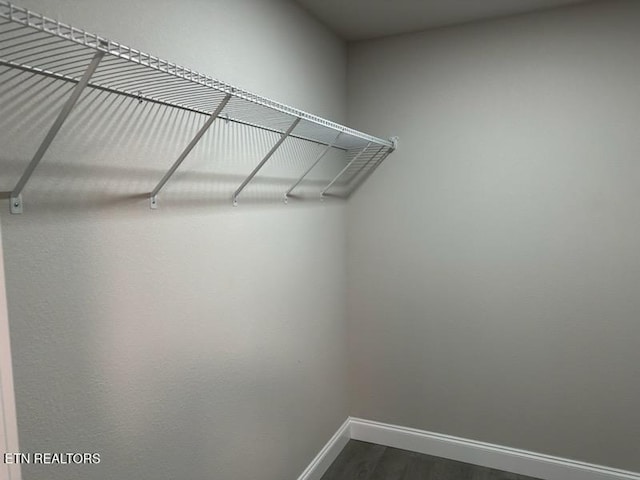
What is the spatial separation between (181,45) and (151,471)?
1.30 meters

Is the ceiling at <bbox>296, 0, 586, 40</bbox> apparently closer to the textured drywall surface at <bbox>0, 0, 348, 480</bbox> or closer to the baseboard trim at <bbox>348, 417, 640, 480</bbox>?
the textured drywall surface at <bbox>0, 0, 348, 480</bbox>

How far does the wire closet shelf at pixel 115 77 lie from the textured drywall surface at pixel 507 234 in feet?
2.86

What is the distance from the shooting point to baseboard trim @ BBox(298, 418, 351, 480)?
87.7 inches

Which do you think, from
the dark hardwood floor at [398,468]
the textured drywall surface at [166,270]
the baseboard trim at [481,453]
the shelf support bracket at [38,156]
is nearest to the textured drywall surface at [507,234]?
the baseboard trim at [481,453]

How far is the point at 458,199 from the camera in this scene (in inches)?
93.8

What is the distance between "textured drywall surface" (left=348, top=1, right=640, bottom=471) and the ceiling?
0.28 feet

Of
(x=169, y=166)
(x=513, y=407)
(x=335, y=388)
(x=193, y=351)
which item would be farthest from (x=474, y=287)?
(x=169, y=166)

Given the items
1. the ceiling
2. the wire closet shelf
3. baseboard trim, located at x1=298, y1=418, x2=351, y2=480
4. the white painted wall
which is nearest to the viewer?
the wire closet shelf

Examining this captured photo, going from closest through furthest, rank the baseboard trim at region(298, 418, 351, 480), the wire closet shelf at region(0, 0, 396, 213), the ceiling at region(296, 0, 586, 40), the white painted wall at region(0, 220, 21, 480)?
the wire closet shelf at region(0, 0, 396, 213) < the white painted wall at region(0, 220, 21, 480) < the ceiling at region(296, 0, 586, 40) < the baseboard trim at region(298, 418, 351, 480)

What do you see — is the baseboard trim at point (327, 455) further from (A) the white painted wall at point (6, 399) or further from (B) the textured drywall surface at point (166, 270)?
(A) the white painted wall at point (6, 399)

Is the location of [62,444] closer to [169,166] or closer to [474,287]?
[169,166]

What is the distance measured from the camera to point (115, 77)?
1.07 meters

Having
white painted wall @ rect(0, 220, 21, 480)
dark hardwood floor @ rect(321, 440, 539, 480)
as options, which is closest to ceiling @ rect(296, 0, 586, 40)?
white painted wall @ rect(0, 220, 21, 480)

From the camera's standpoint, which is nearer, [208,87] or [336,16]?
[208,87]
